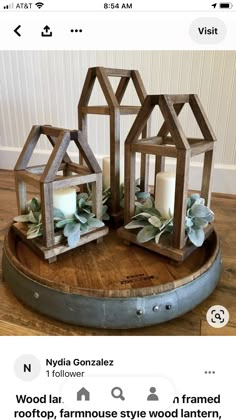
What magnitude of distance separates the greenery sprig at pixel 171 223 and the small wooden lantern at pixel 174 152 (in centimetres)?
1

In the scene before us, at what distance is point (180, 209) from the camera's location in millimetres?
416

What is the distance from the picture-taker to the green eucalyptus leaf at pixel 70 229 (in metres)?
0.43

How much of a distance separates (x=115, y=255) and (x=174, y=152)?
0.57ft

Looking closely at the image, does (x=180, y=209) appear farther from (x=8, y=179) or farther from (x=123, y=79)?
(x=8, y=179)

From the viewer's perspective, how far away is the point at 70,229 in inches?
17.2
